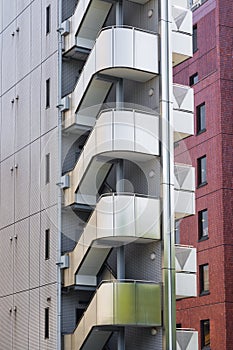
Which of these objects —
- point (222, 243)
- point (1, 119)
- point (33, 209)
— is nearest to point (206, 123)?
point (222, 243)

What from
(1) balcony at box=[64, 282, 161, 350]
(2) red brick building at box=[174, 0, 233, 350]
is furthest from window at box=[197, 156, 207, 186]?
(1) balcony at box=[64, 282, 161, 350]

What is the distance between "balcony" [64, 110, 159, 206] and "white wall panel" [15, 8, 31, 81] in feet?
22.2

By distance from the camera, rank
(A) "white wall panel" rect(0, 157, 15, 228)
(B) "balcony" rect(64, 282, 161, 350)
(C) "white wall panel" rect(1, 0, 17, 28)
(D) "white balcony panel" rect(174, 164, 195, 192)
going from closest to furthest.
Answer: (B) "balcony" rect(64, 282, 161, 350) → (D) "white balcony panel" rect(174, 164, 195, 192) → (A) "white wall panel" rect(0, 157, 15, 228) → (C) "white wall panel" rect(1, 0, 17, 28)

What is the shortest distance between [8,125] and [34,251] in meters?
6.38

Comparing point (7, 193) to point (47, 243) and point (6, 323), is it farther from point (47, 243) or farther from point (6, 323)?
point (6, 323)

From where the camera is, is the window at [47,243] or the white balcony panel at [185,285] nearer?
the white balcony panel at [185,285]

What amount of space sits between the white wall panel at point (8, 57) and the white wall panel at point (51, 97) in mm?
3616

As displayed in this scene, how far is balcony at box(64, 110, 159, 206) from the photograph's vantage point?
27.0 m

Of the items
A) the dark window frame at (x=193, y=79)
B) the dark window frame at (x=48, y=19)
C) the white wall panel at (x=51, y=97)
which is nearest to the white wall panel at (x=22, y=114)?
the white wall panel at (x=51, y=97)

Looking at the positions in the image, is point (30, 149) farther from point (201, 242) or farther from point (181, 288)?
point (201, 242)

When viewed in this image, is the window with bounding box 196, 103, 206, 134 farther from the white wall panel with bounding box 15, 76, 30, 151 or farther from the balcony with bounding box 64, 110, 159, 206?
the balcony with bounding box 64, 110, 159, 206

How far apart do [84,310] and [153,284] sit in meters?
3.61

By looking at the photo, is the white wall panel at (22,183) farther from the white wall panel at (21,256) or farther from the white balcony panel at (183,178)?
the white balcony panel at (183,178)

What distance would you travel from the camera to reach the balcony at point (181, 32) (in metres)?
29.7
